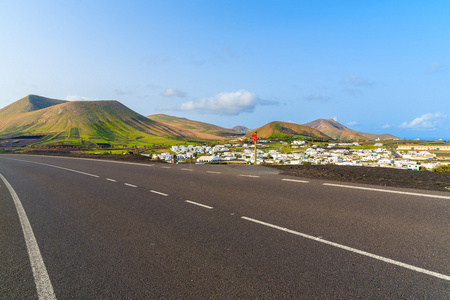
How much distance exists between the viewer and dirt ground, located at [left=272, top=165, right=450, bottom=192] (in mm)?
8542

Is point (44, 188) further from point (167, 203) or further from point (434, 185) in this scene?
point (434, 185)

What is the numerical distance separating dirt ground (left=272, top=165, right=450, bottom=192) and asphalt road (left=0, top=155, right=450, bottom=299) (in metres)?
1.28

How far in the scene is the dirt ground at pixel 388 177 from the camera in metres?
8.54

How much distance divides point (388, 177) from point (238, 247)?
9258 millimetres

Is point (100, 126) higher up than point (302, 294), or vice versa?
point (100, 126)

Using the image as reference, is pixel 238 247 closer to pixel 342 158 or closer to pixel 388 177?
pixel 388 177

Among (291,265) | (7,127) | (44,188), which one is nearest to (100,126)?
(7,127)

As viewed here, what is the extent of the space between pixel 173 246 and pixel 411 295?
12.2 feet

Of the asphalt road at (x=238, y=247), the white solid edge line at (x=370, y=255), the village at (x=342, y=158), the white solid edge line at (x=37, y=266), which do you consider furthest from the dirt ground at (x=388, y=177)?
the white solid edge line at (x=37, y=266)

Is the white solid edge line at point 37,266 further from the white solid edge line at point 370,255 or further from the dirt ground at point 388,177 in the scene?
the dirt ground at point 388,177

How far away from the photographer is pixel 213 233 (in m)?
5.01

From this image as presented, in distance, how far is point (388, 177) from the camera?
33.4 feet

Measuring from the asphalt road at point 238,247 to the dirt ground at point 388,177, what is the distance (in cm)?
128

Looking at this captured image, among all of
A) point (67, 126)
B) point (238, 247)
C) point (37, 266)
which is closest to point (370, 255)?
point (238, 247)
